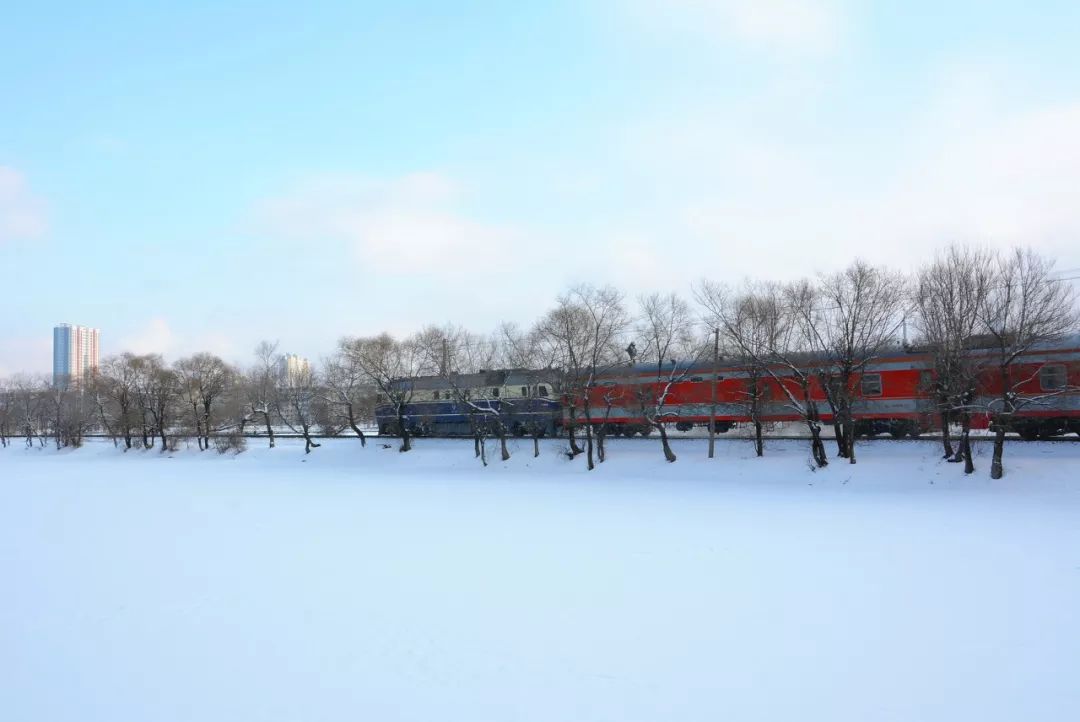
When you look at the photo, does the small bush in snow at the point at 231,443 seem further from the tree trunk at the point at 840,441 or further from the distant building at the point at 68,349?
the distant building at the point at 68,349

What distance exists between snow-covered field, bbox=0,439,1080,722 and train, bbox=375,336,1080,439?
3.64 metres

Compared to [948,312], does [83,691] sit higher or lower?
lower

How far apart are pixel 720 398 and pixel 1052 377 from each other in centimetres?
1359

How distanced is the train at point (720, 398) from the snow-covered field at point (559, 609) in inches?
143

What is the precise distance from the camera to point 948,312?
87.9 ft

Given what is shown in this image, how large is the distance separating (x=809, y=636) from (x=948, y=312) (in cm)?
2230

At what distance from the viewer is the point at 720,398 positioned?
112 feet

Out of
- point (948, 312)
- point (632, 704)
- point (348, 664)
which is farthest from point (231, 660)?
point (948, 312)

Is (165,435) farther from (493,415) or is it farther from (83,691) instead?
(83,691)

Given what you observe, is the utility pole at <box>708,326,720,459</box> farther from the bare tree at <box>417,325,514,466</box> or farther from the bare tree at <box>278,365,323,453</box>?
the bare tree at <box>278,365,323,453</box>

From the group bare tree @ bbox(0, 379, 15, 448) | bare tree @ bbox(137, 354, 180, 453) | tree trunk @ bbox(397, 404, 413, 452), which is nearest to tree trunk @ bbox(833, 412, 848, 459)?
tree trunk @ bbox(397, 404, 413, 452)

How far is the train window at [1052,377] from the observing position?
2609 cm

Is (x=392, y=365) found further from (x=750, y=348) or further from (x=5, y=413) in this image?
(x=5, y=413)

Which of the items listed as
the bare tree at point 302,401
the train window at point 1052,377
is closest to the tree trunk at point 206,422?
the bare tree at point 302,401
